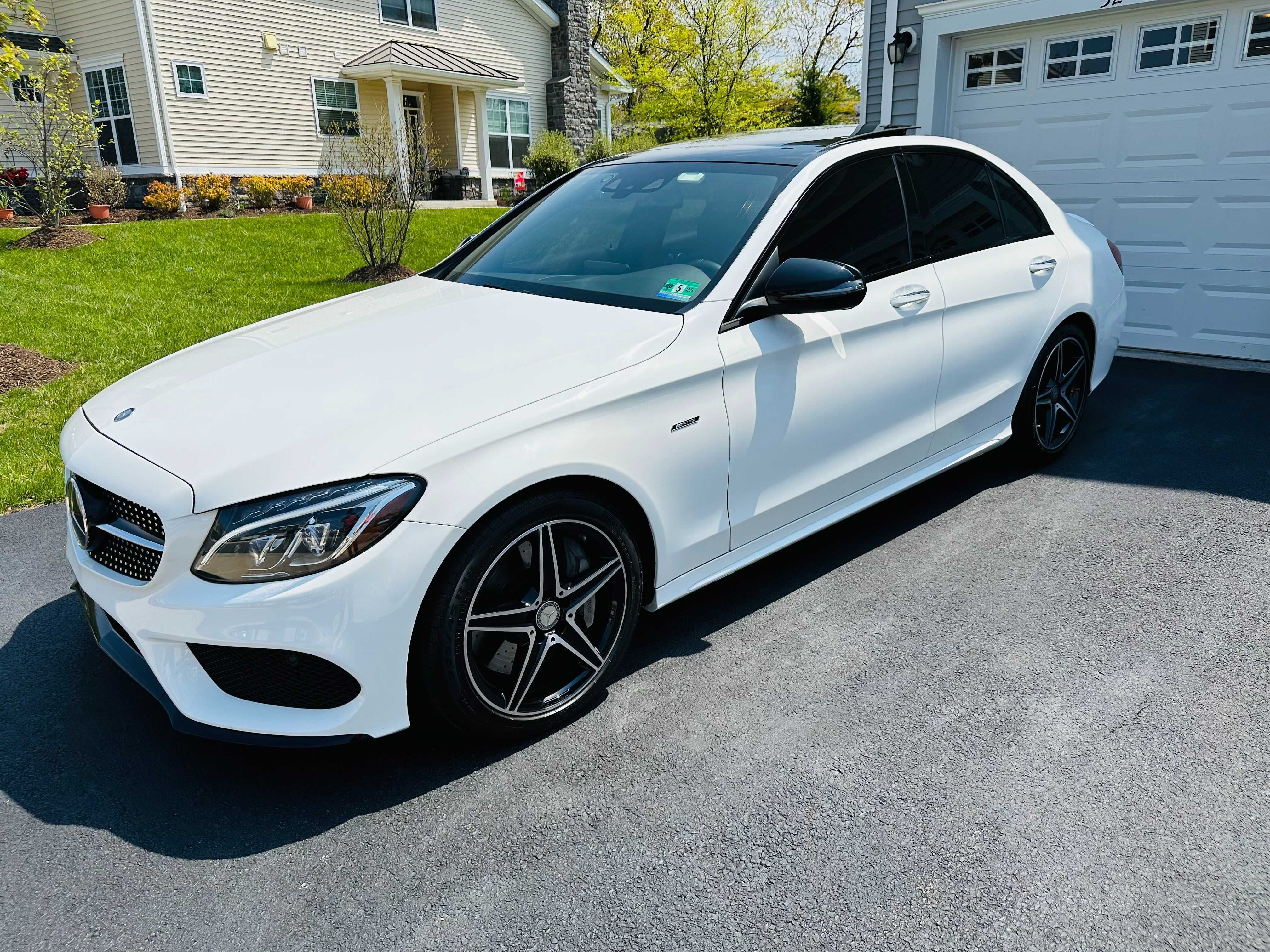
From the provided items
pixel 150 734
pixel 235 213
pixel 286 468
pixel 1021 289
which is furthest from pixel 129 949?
pixel 235 213

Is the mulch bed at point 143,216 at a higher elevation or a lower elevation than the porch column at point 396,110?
lower

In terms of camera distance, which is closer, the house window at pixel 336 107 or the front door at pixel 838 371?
the front door at pixel 838 371

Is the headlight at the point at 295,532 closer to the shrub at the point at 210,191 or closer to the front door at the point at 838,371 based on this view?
the front door at the point at 838,371

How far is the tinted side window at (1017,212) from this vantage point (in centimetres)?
445

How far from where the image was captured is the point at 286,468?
2.35m

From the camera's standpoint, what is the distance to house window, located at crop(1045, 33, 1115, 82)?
291 inches

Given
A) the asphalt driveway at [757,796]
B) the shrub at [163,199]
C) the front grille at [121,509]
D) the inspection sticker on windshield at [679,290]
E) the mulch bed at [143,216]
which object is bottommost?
the asphalt driveway at [757,796]

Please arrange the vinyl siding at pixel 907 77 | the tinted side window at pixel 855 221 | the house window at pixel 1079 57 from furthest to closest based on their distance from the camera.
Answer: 1. the vinyl siding at pixel 907 77
2. the house window at pixel 1079 57
3. the tinted side window at pixel 855 221

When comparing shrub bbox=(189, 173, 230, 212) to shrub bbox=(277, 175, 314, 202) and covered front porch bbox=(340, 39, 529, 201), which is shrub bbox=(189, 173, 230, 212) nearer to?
shrub bbox=(277, 175, 314, 202)

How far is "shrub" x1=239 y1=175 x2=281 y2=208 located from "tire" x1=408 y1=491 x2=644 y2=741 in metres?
17.5

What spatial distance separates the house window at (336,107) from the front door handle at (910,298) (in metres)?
19.5

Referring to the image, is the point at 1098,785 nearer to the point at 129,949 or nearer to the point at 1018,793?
the point at 1018,793

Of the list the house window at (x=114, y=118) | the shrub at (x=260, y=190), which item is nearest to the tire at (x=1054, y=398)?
the shrub at (x=260, y=190)

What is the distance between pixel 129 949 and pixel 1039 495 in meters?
4.25
